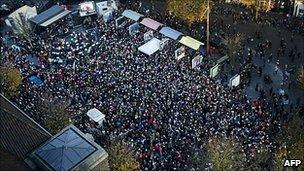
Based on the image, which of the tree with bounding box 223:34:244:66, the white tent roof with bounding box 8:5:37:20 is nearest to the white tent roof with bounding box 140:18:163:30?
the tree with bounding box 223:34:244:66

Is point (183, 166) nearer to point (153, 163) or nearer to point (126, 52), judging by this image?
point (153, 163)

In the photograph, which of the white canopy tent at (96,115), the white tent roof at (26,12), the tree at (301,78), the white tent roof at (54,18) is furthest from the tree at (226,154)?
the white tent roof at (26,12)

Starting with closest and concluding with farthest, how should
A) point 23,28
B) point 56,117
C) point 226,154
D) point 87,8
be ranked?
1. point 226,154
2. point 56,117
3. point 23,28
4. point 87,8

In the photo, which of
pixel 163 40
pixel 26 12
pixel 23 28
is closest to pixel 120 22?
pixel 163 40

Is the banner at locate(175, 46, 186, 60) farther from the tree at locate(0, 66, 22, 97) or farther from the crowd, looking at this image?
the tree at locate(0, 66, 22, 97)

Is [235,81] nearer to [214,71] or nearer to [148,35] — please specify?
[214,71]

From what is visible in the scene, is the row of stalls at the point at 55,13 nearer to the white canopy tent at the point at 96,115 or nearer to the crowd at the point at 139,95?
the crowd at the point at 139,95
